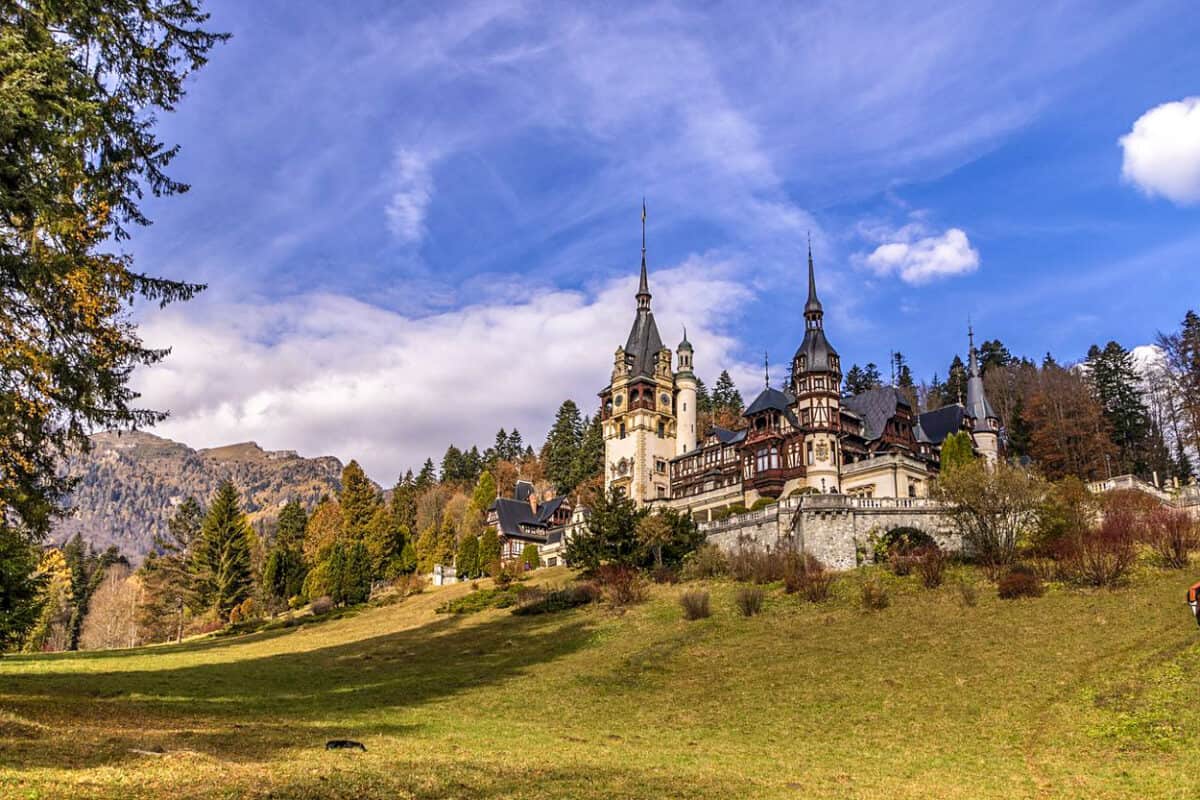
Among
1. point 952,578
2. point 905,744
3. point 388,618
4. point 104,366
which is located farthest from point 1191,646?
point 388,618

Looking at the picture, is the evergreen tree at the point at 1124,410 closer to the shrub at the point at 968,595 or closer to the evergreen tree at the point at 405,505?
the shrub at the point at 968,595

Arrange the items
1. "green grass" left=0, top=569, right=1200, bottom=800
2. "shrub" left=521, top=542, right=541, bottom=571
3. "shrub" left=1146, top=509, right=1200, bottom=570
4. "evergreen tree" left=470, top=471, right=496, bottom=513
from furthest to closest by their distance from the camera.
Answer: "evergreen tree" left=470, top=471, right=496, bottom=513 → "shrub" left=521, top=542, right=541, bottom=571 → "shrub" left=1146, top=509, right=1200, bottom=570 → "green grass" left=0, top=569, right=1200, bottom=800

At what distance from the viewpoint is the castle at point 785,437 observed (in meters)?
59.1

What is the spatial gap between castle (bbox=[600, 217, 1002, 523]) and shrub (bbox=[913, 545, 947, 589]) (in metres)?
11.0

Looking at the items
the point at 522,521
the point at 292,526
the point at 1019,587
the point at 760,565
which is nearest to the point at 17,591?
the point at 760,565

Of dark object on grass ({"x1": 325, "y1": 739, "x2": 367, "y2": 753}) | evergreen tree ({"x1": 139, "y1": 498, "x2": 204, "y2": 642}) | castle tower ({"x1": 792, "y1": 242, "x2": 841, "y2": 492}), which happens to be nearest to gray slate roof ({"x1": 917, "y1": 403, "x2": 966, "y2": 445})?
castle tower ({"x1": 792, "y1": 242, "x2": 841, "y2": 492})

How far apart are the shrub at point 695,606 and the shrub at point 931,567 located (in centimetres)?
965

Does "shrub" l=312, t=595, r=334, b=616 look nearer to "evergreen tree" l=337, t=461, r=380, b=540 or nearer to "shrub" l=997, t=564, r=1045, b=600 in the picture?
"evergreen tree" l=337, t=461, r=380, b=540

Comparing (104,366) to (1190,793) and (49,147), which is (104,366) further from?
(1190,793)

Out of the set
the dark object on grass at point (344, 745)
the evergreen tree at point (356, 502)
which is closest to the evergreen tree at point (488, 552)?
the evergreen tree at point (356, 502)

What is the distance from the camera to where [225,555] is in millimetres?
70125

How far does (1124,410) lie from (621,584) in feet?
167

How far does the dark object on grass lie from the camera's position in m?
15.9

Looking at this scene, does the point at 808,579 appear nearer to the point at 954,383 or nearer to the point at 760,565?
the point at 760,565
